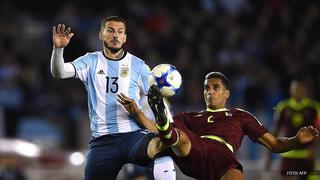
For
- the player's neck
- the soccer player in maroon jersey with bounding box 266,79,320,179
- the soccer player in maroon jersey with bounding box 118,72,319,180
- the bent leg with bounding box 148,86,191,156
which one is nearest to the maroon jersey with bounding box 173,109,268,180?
the soccer player in maroon jersey with bounding box 118,72,319,180

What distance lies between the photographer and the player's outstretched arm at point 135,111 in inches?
335

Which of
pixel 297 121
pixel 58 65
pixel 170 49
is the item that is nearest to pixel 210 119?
pixel 58 65

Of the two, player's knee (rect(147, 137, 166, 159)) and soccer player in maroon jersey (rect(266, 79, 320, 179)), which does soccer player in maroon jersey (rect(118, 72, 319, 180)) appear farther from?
soccer player in maroon jersey (rect(266, 79, 320, 179))

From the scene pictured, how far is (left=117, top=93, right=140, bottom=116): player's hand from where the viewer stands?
8.51 m

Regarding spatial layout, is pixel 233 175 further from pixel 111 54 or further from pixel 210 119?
pixel 111 54

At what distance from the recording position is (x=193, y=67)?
1692 centimetres

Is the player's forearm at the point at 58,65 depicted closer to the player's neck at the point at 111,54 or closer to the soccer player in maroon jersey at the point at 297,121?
the player's neck at the point at 111,54

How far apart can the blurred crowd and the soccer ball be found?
713 cm

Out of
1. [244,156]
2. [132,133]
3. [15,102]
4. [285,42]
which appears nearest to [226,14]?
[285,42]

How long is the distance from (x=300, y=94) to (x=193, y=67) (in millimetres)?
4358

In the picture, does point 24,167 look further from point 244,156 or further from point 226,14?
point 226,14

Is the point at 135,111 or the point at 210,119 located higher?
the point at 135,111

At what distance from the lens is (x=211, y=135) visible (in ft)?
30.2

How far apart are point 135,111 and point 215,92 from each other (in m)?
1.13
